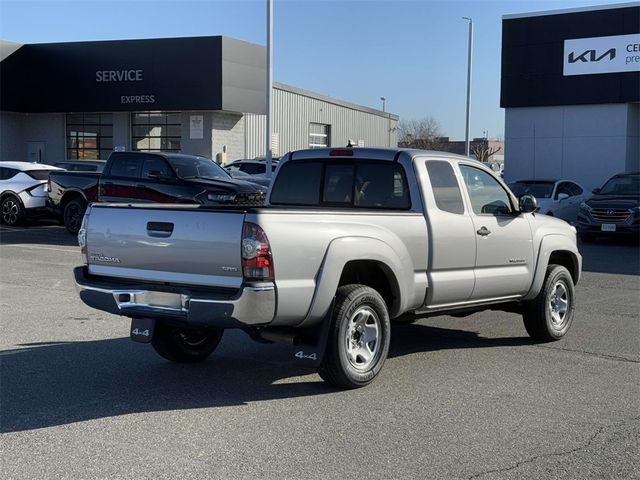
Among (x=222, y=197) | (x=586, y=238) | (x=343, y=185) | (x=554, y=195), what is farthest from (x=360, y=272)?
(x=554, y=195)

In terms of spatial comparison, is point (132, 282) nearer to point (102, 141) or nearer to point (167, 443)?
point (167, 443)

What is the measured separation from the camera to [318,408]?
5633mm

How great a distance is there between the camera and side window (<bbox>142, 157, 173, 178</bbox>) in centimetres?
1627

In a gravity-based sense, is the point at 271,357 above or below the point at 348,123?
below

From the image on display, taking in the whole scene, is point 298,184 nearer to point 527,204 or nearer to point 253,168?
point 527,204

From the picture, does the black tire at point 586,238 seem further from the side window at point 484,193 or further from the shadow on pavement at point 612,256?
the side window at point 484,193

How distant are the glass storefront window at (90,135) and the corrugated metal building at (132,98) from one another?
5cm

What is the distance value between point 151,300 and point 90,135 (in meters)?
31.0

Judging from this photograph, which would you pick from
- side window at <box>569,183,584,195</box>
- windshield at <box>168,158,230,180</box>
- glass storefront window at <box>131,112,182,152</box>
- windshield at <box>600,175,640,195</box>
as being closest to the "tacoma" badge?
windshield at <box>168,158,230,180</box>

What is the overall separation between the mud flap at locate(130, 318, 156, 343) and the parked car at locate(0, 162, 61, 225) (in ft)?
48.5

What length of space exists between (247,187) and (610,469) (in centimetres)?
1208

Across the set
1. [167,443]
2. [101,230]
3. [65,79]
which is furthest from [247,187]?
[65,79]

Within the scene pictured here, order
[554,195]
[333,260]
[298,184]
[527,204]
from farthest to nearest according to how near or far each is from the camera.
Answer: [554,195]
[527,204]
[298,184]
[333,260]

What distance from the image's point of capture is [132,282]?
5918 millimetres
